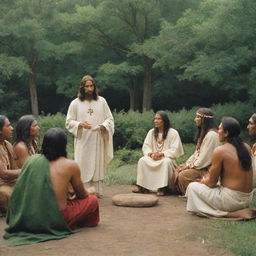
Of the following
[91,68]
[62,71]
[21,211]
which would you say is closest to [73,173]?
[21,211]

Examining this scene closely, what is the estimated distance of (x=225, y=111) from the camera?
61.5 feet

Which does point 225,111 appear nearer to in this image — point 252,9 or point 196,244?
point 252,9

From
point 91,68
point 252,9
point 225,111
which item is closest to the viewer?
point 252,9

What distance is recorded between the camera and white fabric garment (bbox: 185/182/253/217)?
664 centimetres

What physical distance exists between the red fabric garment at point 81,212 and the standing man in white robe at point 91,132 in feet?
7.59

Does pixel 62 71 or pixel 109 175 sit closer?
pixel 109 175

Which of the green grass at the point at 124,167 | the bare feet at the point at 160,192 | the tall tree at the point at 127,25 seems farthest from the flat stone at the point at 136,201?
the tall tree at the point at 127,25

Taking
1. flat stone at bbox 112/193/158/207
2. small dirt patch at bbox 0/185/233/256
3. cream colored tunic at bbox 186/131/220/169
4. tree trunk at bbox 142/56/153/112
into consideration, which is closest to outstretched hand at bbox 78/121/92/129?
flat stone at bbox 112/193/158/207

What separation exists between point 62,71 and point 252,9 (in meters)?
15.9

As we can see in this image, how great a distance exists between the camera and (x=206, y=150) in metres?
8.23

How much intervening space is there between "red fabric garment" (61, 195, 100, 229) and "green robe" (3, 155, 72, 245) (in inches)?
6.9

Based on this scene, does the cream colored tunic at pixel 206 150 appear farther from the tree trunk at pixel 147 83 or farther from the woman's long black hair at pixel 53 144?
the tree trunk at pixel 147 83

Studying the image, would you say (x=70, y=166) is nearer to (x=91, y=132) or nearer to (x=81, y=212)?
(x=81, y=212)

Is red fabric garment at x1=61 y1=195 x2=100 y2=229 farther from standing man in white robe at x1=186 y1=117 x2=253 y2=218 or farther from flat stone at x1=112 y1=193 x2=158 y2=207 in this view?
standing man in white robe at x1=186 y1=117 x2=253 y2=218
